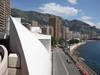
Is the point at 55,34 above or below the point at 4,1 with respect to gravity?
below

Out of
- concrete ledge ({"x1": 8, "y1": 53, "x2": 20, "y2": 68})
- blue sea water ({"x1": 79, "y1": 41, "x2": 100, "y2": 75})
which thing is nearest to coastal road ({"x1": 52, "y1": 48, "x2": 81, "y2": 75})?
blue sea water ({"x1": 79, "y1": 41, "x2": 100, "y2": 75})

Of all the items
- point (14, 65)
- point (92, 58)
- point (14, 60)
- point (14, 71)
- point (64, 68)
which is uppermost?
point (14, 60)

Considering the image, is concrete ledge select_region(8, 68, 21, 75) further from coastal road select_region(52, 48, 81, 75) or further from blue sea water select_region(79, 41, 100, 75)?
blue sea water select_region(79, 41, 100, 75)

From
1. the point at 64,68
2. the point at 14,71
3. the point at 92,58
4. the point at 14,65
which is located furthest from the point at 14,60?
the point at 92,58

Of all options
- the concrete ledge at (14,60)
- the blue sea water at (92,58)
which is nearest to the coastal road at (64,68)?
the blue sea water at (92,58)

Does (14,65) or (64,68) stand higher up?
(14,65)

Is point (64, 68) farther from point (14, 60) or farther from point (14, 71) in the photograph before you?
point (14, 71)

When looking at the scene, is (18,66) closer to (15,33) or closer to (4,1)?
(15,33)

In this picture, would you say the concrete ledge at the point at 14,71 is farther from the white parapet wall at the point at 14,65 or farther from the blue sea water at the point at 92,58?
the blue sea water at the point at 92,58

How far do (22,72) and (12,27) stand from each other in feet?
15.1

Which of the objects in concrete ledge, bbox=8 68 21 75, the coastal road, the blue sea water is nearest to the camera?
concrete ledge, bbox=8 68 21 75

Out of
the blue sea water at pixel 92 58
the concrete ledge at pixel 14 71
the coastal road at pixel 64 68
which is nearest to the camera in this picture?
the concrete ledge at pixel 14 71

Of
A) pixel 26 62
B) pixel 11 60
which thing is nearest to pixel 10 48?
pixel 11 60

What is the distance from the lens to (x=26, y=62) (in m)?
13.6
